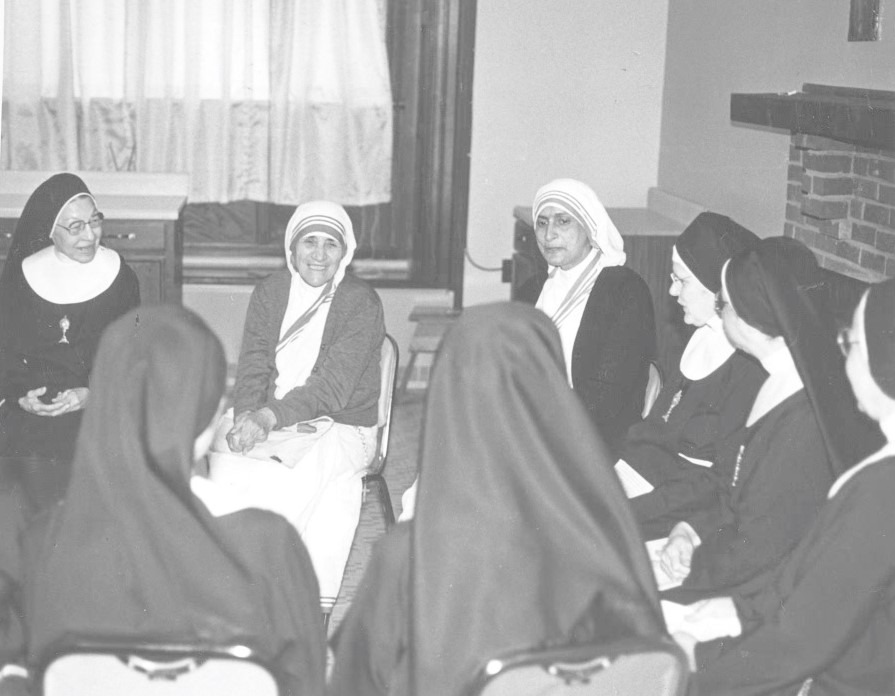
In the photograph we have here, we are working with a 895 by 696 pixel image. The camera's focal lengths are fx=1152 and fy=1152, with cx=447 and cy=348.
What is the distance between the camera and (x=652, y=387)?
3.12 m

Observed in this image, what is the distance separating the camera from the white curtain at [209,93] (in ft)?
17.7

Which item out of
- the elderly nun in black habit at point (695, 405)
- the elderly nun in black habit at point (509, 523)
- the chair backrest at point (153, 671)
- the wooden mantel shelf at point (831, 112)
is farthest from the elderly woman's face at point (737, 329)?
the chair backrest at point (153, 671)

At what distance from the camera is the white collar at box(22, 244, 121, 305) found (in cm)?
342

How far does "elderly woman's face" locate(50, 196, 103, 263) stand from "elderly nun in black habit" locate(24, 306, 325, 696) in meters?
1.78

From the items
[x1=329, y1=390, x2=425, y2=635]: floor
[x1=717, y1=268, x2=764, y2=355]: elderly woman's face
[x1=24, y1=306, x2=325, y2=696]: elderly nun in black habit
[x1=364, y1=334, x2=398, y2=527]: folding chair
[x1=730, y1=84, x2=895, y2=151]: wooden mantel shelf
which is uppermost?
[x1=730, y1=84, x2=895, y2=151]: wooden mantel shelf

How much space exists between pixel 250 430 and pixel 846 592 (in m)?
1.71

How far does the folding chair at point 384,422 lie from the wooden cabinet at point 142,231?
1693 mm

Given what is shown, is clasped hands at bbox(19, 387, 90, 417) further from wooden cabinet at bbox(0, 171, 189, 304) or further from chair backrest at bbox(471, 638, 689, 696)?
chair backrest at bbox(471, 638, 689, 696)

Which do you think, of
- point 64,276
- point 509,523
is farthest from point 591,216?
point 509,523

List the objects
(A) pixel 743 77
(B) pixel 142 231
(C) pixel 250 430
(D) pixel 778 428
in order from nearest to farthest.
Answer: (D) pixel 778 428 < (C) pixel 250 430 < (A) pixel 743 77 < (B) pixel 142 231

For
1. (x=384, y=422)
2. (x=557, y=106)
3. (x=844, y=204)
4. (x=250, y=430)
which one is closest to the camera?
(x=250, y=430)

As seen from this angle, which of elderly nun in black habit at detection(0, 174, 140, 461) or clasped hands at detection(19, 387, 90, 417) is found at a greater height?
elderly nun in black habit at detection(0, 174, 140, 461)

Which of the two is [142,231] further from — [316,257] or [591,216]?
[591,216]

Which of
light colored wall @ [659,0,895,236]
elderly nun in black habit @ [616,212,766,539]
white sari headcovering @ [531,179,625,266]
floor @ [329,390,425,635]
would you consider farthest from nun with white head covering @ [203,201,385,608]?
light colored wall @ [659,0,895,236]
